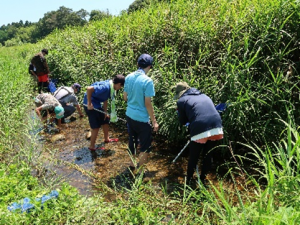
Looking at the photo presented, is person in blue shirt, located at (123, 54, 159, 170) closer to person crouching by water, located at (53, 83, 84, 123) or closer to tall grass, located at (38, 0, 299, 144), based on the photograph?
tall grass, located at (38, 0, 299, 144)

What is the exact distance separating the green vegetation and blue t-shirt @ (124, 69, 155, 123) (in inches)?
38.8

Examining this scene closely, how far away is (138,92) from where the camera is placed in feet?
11.7

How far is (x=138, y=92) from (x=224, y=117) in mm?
1511

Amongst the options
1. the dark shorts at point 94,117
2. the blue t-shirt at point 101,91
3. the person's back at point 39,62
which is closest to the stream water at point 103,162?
the dark shorts at point 94,117

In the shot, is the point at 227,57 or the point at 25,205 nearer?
the point at 25,205

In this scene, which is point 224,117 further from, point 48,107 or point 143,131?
point 48,107

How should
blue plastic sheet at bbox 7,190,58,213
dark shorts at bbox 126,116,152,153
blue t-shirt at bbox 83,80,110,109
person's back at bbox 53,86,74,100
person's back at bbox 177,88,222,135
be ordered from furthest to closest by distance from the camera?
person's back at bbox 53,86,74,100, blue t-shirt at bbox 83,80,110,109, dark shorts at bbox 126,116,152,153, person's back at bbox 177,88,222,135, blue plastic sheet at bbox 7,190,58,213

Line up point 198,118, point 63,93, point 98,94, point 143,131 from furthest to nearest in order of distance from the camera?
point 63,93
point 98,94
point 143,131
point 198,118

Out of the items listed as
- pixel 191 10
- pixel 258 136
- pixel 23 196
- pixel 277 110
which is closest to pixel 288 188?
pixel 258 136

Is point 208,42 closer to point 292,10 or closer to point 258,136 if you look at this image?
point 292,10

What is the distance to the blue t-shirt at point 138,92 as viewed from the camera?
11.5ft

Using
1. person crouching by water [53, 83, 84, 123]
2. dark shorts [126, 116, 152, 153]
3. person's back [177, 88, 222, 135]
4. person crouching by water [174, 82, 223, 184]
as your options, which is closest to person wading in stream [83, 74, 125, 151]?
dark shorts [126, 116, 152, 153]

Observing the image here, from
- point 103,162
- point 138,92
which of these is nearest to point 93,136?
point 103,162

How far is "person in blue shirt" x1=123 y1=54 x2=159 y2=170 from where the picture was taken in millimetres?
3520
